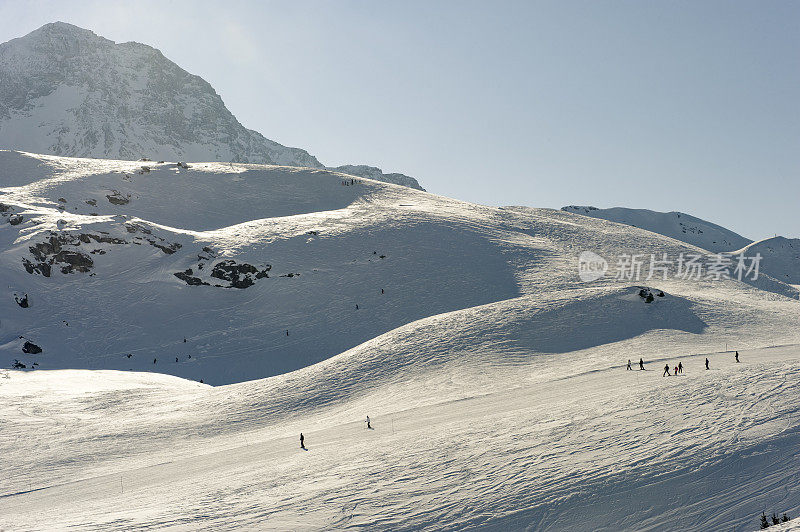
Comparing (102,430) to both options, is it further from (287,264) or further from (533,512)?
(287,264)

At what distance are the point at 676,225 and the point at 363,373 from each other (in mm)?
Result: 156179

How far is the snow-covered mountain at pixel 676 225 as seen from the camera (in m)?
157

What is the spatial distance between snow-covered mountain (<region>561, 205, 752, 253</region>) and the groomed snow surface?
84907 millimetres

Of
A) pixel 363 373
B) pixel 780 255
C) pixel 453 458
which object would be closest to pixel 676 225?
pixel 780 255

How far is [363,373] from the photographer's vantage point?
37.2 m

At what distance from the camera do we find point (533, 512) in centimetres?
1652

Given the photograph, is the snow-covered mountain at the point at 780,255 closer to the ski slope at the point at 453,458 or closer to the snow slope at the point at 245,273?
the snow slope at the point at 245,273

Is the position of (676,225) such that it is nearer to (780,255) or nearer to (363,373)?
(780,255)

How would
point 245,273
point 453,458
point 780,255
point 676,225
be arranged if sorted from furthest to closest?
point 676,225 < point 780,255 < point 245,273 < point 453,458

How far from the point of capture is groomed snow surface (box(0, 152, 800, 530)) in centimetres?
1809

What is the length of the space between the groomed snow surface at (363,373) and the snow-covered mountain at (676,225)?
84907 millimetres

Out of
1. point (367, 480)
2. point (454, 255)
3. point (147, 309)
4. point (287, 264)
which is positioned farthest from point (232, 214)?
point (367, 480)

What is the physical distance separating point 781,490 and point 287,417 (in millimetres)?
24186

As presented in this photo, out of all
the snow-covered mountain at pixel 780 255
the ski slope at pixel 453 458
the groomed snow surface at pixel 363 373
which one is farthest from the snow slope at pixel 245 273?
the snow-covered mountain at pixel 780 255
